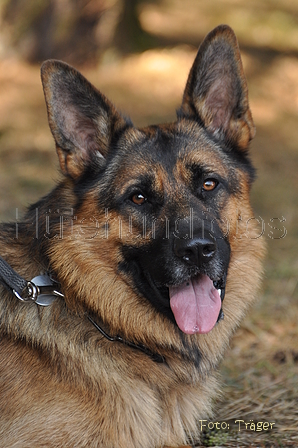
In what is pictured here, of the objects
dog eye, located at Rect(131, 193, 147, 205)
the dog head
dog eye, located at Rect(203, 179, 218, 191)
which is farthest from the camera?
dog eye, located at Rect(203, 179, 218, 191)

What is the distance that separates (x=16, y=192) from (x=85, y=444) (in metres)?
6.01

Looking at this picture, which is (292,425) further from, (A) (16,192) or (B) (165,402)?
(A) (16,192)

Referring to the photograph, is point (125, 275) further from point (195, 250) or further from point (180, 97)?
point (180, 97)

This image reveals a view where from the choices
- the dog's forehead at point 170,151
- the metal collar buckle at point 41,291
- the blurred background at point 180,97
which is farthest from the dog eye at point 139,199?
the blurred background at point 180,97

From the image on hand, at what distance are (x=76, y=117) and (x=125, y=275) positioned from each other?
3.88 feet

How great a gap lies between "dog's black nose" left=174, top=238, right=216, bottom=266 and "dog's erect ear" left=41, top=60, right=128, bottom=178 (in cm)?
99

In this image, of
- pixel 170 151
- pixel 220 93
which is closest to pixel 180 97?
pixel 220 93

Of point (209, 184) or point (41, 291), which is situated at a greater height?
point (209, 184)

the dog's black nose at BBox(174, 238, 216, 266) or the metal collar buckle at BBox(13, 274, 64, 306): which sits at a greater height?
the dog's black nose at BBox(174, 238, 216, 266)

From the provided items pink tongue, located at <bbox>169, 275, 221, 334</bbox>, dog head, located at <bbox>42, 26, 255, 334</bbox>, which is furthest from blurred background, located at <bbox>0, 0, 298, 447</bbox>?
dog head, located at <bbox>42, 26, 255, 334</bbox>

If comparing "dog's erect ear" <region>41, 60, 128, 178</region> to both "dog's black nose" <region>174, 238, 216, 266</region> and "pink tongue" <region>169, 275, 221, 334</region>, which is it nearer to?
"dog's black nose" <region>174, 238, 216, 266</region>

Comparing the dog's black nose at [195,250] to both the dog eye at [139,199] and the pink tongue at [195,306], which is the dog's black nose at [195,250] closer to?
the pink tongue at [195,306]

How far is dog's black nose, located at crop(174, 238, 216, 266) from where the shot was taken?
3.28m

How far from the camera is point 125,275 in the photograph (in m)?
3.63
